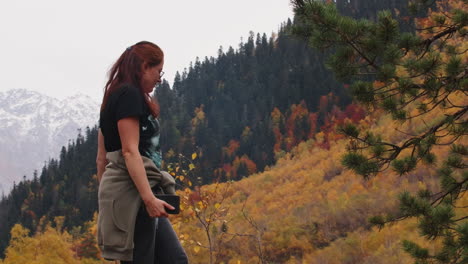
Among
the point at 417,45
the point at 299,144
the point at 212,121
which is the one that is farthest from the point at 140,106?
the point at 212,121

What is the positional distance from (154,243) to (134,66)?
794mm

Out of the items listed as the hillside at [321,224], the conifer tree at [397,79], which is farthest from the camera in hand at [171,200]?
the hillside at [321,224]

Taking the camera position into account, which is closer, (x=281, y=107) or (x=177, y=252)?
(x=177, y=252)

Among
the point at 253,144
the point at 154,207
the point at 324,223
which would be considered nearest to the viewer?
the point at 154,207

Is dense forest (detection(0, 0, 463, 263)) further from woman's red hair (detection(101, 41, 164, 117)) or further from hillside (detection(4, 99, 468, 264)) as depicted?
woman's red hair (detection(101, 41, 164, 117))

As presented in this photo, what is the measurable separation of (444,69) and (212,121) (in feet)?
292

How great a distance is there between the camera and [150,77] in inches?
85.5

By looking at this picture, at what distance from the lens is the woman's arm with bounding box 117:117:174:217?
197cm

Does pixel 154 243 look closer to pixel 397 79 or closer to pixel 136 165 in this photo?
pixel 136 165

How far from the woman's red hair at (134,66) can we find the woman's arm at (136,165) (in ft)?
0.53

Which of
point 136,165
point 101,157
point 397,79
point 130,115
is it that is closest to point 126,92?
point 130,115

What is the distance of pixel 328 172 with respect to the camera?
45312 mm

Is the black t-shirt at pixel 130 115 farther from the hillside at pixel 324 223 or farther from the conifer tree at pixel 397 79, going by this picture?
the hillside at pixel 324 223

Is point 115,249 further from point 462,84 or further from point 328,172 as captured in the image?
point 328,172
